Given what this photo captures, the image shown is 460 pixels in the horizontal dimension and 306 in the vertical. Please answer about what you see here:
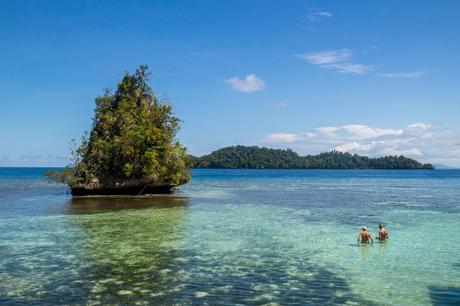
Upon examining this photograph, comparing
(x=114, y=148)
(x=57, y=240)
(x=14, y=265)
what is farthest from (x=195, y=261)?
(x=114, y=148)

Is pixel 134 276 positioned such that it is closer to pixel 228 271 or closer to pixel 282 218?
pixel 228 271

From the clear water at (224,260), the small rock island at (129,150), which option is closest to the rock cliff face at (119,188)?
the small rock island at (129,150)

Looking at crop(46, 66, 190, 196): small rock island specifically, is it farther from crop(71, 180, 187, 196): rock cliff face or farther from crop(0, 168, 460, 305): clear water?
crop(0, 168, 460, 305): clear water

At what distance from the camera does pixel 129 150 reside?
4856 cm

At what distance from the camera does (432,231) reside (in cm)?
2648

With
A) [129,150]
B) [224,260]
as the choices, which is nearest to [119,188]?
[129,150]

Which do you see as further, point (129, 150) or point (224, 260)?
point (129, 150)

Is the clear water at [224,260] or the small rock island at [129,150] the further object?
the small rock island at [129,150]

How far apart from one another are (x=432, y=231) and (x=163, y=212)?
19511 millimetres

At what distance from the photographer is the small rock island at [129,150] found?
49188 mm

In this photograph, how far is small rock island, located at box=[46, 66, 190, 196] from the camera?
49.2 meters

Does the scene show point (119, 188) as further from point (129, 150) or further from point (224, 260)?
point (224, 260)

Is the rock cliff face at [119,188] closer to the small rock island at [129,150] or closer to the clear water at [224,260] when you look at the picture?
the small rock island at [129,150]

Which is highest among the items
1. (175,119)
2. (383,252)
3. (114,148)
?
(175,119)
